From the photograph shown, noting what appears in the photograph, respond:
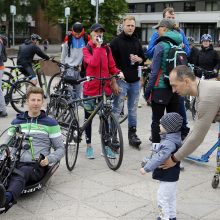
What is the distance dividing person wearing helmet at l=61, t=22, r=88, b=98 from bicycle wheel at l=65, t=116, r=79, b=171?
2.82m

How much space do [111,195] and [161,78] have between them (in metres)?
1.67

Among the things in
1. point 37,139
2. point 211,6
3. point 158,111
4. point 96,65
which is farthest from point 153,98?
point 211,6

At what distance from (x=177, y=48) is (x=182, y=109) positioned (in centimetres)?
125

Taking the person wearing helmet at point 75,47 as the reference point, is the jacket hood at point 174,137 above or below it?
below

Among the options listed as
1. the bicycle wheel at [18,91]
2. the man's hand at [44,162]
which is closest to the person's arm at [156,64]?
the man's hand at [44,162]

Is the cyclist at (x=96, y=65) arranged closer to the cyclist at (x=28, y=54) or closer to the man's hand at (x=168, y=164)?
the man's hand at (x=168, y=164)

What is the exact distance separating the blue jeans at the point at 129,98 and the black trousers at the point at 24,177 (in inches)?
83.9

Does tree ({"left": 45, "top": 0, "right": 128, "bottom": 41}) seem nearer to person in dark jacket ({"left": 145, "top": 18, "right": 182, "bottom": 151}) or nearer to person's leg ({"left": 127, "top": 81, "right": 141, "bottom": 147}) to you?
person's leg ({"left": 127, "top": 81, "right": 141, "bottom": 147})

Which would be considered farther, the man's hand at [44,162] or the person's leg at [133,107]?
the person's leg at [133,107]

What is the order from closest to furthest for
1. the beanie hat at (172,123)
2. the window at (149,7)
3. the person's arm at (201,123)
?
the person's arm at (201,123)
the beanie hat at (172,123)
the window at (149,7)

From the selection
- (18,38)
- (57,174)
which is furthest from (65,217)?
(18,38)

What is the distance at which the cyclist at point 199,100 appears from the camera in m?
3.33

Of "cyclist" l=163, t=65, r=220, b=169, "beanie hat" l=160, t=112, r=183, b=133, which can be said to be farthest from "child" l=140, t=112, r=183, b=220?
"cyclist" l=163, t=65, r=220, b=169

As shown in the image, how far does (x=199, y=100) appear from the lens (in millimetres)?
3377
